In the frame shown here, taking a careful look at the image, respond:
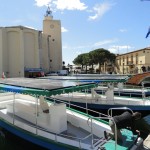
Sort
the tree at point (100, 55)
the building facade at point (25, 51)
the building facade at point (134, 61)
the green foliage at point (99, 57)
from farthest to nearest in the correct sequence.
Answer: the green foliage at point (99, 57) → the tree at point (100, 55) → the building facade at point (134, 61) → the building facade at point (25, 51)

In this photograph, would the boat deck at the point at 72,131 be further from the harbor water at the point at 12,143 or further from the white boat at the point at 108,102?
the white boat at the point at 108,102

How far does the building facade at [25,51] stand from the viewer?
197 feet

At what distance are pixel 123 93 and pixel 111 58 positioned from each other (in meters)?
59.1

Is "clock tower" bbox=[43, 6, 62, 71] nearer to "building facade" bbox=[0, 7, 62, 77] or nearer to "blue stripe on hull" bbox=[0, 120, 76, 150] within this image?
"building facade" bbox=[0, 7, 62, 77]

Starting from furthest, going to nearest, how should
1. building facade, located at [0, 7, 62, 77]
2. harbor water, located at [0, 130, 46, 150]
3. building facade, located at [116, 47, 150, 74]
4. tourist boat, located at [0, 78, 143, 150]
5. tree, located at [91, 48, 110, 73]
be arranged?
tree, located at [91, 48, 110, 73]
building facade, located at [116, 47, 150, 74]
building facade, located at [0, 7, 62, 77]
harbor water, located at [0, 130, 46, 150]
tourist boat, located at [0, 78, 143, 150]

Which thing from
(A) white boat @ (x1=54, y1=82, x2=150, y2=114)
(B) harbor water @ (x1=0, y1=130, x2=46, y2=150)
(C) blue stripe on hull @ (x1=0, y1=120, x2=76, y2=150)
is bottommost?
(B) harbor water @ (x1=0, y1=130, x2=46, y2=150)

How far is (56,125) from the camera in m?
10.3

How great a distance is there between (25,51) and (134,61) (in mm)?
33598

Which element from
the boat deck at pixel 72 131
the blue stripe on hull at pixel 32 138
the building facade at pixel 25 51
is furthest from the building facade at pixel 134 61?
the blue stripe on hull at pixel 32 138

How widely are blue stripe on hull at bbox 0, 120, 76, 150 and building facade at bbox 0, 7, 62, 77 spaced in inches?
1907

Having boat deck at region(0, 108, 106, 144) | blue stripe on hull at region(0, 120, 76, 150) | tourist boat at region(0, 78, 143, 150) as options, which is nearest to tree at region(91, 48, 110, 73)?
tourist boat at region(0, 78, 143, 150)

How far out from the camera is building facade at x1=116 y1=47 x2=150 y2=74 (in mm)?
69012

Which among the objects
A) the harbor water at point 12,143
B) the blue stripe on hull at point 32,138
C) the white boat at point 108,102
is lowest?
the harbor water at point 12,143

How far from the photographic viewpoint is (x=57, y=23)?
73875 mm
